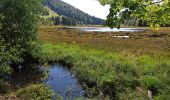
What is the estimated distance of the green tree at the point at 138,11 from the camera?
322 inches

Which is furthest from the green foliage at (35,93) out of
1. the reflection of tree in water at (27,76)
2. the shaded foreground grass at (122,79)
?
the reflection of tree in water at (27,76)

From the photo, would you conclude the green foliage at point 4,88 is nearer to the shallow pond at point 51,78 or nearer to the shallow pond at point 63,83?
the shallow pond at point 51,78

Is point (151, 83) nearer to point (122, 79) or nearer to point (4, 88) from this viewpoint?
point (122, 79)

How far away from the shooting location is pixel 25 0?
33.4m

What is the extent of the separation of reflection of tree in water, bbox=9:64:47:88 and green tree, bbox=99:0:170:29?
20.1 m

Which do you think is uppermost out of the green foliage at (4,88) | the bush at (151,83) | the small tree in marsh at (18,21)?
the small tree in marsh at (18,21)

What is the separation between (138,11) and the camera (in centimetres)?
834

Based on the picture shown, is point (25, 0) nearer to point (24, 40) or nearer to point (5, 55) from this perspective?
point (24, 40)

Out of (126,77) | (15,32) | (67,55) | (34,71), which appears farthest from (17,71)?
(126,77)

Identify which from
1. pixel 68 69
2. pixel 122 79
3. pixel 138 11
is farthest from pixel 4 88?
pixel 138 11

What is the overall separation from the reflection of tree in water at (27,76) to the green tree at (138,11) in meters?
20.1

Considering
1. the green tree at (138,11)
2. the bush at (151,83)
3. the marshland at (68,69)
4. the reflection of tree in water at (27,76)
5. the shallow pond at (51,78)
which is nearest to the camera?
the green tree at (138,11)

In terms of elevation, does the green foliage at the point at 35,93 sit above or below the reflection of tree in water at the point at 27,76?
above

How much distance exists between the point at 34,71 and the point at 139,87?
14314mm
